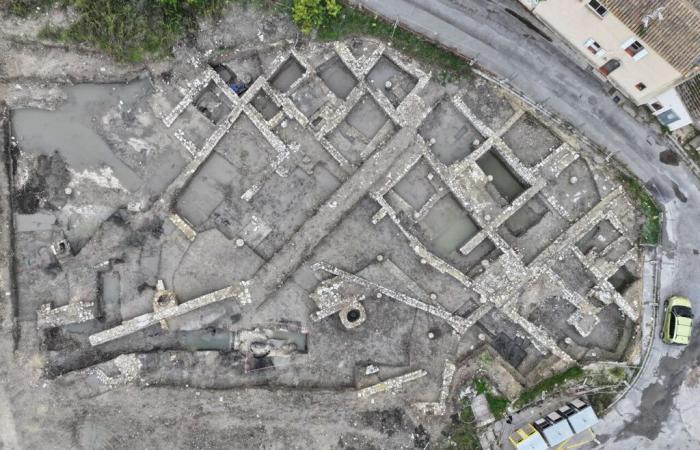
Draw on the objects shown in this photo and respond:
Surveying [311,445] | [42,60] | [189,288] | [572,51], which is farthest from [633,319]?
[42,60]

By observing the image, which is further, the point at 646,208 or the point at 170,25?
the point at 646,208

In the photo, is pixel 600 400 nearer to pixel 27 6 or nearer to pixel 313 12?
pixel 313 12

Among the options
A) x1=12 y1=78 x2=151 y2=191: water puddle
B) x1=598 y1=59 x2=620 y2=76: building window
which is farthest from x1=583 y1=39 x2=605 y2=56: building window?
x1=12 y1=78 x2=151 y2=191: water puddle

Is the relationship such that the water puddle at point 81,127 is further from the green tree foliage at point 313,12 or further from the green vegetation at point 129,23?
the green tree foliage at point 313,12

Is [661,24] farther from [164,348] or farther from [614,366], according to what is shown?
[164,348]

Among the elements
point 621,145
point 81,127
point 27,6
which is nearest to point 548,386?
point 621,145

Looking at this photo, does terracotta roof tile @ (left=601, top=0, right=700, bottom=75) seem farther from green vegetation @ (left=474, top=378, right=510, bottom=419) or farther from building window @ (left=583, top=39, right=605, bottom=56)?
green vegetation @ (left=474, top=378, right=510, bottom=419)
